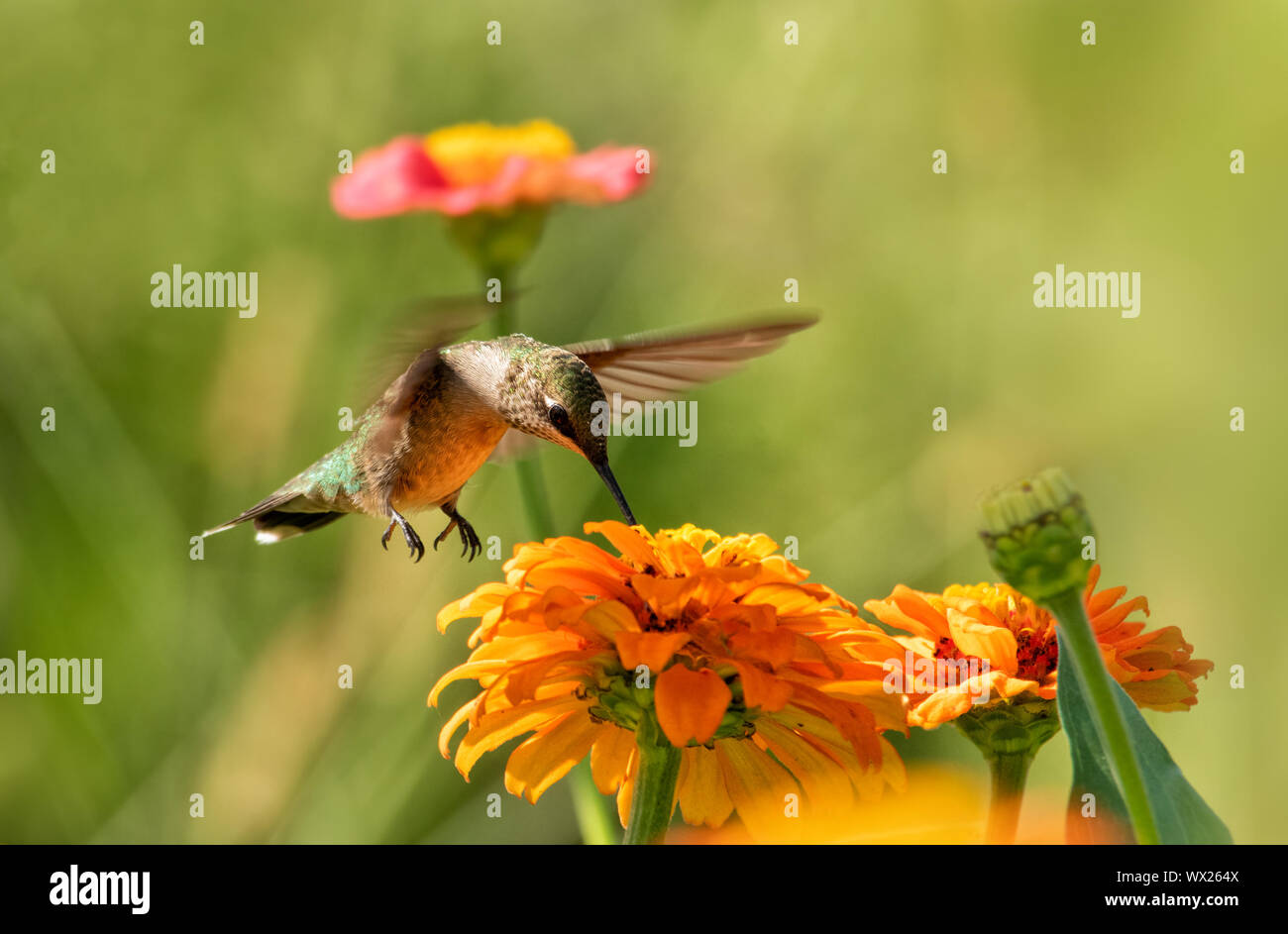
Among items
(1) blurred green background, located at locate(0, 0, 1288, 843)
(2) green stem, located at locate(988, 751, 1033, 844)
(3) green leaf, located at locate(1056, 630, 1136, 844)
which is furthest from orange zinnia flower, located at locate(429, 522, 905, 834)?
(1) blurred green background, located at locate(0, 0, 1288, 843)

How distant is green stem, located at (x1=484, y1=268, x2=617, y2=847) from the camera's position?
5.84 ft

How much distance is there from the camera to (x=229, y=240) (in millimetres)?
3684

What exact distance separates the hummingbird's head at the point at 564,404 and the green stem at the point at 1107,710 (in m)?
0.82

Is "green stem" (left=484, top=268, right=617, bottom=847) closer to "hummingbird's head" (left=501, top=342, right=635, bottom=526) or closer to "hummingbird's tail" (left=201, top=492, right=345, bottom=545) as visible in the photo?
"hummingbird's head" (left=501, top=342, right=635, bottom=526)

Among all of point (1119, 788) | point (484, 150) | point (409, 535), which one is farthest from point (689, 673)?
point (484, 150)

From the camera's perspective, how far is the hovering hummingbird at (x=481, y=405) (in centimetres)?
174

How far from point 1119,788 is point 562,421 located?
3.21 ft

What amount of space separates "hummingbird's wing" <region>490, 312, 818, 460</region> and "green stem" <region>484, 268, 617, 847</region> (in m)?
0.07

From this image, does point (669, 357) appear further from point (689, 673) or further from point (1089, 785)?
point (1089, 785)

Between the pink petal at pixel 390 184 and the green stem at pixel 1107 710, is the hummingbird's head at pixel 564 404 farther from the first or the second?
the pink petal at pixel 390 184

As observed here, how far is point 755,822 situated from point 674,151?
3.07 meters

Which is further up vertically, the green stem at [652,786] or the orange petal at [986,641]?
the orange petal at [986,641]

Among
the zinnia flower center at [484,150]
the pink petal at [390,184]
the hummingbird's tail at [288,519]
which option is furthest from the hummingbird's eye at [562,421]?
the zinnia flower center at [484,150]

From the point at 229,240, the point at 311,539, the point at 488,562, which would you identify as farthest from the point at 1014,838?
the point at 229,240
